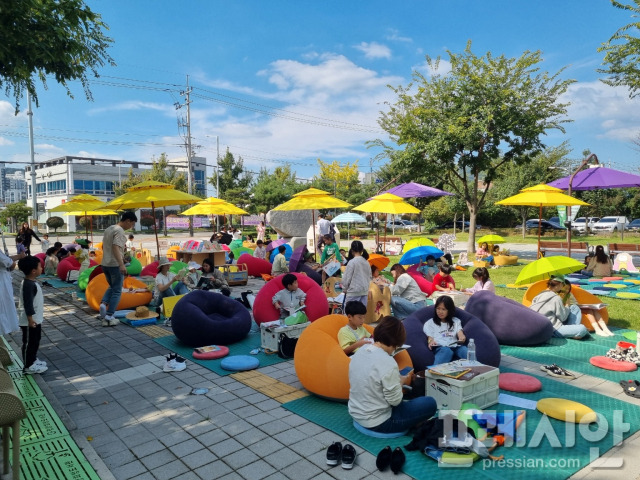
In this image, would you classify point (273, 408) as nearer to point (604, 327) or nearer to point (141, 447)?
point (141, 447)

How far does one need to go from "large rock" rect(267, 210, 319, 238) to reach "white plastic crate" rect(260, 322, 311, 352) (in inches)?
721

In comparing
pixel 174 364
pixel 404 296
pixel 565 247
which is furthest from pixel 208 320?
pixel 565 247

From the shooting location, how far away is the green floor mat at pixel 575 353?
246 inches

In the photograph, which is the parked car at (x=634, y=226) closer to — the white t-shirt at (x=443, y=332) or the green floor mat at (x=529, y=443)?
the green floor mat at (x=529, y=443)

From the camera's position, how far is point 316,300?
827 centimetres

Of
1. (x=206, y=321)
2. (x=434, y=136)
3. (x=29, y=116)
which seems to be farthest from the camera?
(x=29, y=116)

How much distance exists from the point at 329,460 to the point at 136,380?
3.43 metres

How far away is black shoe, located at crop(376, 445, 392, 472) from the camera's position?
3.86 meters

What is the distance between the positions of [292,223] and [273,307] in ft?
58.0

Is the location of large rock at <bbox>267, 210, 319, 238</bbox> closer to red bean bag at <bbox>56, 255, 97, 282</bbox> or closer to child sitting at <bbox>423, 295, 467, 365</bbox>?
red bean bag at <bbox>56, 255, 97, 282</bbox>

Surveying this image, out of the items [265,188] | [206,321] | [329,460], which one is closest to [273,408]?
[329,460]

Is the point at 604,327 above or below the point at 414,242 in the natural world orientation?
below

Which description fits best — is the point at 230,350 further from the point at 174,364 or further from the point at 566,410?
the point at 566,410

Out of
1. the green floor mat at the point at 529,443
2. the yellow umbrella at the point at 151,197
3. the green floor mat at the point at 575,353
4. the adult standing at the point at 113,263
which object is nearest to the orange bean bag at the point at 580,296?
the green floor mat at the point at 575,353
